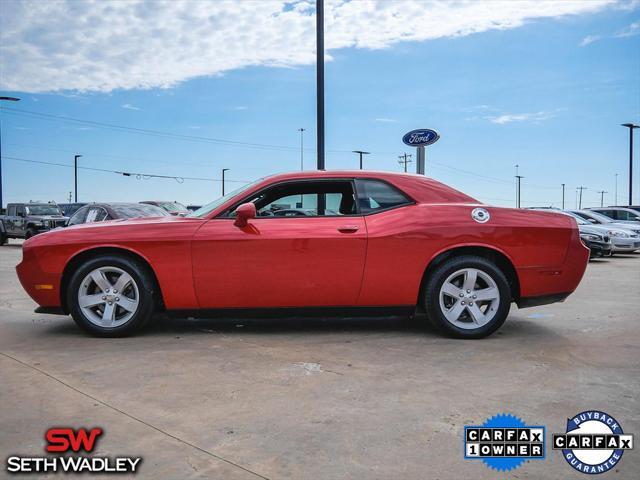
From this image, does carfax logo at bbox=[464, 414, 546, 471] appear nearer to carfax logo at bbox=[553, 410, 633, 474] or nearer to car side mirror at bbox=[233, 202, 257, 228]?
carfax logo at bbox=[553, 410, 633, 474]

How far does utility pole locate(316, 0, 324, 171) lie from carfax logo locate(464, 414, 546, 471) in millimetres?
7399

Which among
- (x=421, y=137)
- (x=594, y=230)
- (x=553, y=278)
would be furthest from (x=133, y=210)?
(x=594, y=230)

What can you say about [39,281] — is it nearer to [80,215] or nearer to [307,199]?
[307,199]

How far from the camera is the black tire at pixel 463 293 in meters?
4.94

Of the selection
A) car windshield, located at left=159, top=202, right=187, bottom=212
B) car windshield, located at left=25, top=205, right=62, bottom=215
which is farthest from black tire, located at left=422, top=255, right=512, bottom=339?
car windshield, located at left=25, top=205, right=62, bottom=215

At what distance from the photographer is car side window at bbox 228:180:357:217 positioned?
5.14 metres

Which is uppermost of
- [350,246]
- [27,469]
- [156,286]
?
[350,246]

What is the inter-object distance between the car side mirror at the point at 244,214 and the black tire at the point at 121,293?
0.94 m

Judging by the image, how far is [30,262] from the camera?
516cm

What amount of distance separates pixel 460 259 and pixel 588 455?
8.13 feet

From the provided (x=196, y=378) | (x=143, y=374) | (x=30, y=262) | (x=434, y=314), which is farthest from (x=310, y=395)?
(x=30, y=262)

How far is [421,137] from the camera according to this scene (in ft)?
37.9

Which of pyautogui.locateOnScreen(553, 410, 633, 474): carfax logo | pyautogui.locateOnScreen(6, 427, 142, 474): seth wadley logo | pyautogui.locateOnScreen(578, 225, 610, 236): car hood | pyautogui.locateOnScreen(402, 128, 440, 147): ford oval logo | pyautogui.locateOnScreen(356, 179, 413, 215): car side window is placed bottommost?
pyautogui.locateOnScreen(6, 427, 142, 474): seth wadley logo

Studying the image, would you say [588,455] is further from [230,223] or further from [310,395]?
[230,223]
